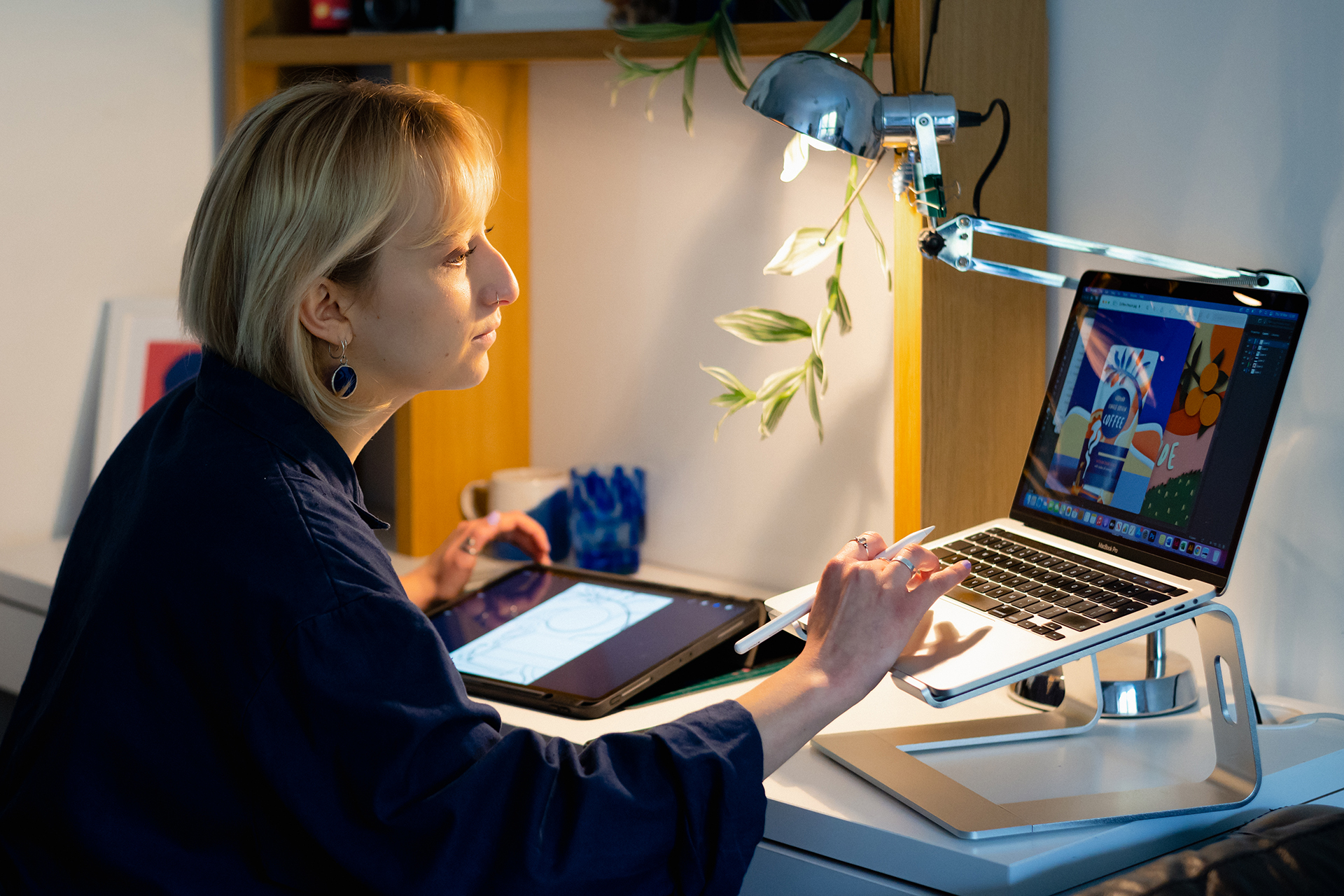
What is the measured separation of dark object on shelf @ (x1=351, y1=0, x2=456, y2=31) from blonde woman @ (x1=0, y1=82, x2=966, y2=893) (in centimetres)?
77

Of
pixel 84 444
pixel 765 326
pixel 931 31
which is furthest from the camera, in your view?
pixel 84 444

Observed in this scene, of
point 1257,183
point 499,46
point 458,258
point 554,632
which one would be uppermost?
point 499,46

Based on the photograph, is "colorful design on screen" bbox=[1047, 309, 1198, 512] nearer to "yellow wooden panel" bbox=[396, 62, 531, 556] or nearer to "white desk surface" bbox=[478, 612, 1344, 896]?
"white desk surface" bbox=[478, 612, 1344, 896]

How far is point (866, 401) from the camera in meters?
1.66

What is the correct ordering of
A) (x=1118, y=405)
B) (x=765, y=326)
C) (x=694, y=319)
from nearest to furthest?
(x=1118, y=405) < (x=765, y=326) < (x=694, y=319)

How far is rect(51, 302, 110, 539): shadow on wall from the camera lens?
1.94 m

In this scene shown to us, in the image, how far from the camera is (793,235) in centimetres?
148

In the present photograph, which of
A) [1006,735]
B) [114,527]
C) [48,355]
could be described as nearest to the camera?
[114,527]

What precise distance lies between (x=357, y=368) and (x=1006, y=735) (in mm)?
723

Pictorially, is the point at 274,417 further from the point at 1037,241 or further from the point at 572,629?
the point at 1037,241

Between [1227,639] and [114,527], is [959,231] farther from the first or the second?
[114,527]

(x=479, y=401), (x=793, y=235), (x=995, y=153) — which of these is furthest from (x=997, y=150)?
(x=479, y=401)

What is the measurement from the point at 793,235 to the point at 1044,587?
0.59 metres

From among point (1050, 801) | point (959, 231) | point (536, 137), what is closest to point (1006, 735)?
point (1050, 801)
